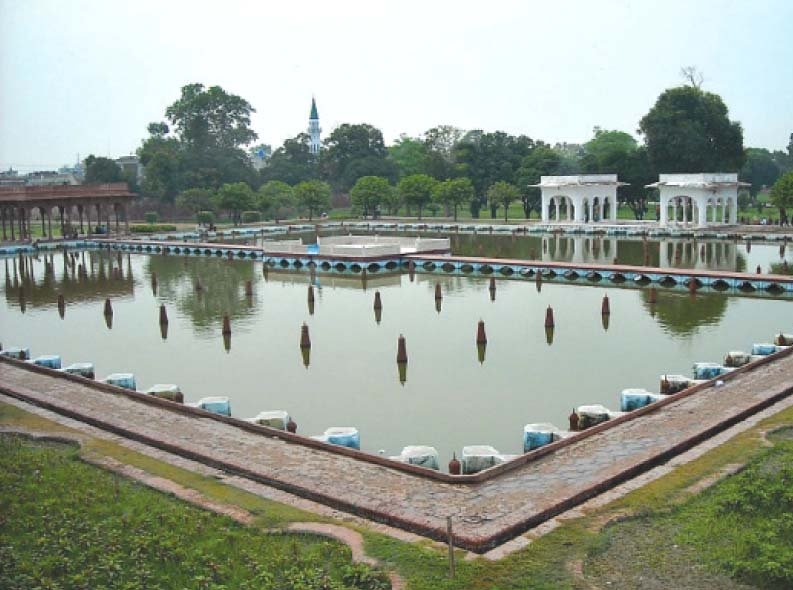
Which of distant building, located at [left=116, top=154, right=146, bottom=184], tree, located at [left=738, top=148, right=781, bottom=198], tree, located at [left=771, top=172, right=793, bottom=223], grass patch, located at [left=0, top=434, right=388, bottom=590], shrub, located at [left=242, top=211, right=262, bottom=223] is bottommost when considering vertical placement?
grass patch, located at [left=0, top=434, right=388, bottom=590]

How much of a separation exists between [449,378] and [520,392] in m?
1.64

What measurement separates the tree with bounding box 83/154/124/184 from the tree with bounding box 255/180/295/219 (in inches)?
588

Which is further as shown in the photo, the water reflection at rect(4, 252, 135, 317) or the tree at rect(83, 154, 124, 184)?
the tree at rect(83, 154, 124, 184)

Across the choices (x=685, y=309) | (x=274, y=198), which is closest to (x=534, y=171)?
(x=274, y=198)

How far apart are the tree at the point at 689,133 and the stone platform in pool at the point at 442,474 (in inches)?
1774

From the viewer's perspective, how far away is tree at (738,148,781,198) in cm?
7831

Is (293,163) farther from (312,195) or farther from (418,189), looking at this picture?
(418,189)

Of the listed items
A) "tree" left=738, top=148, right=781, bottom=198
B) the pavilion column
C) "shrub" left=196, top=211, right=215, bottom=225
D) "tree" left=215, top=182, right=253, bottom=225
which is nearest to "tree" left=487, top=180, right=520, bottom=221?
the pavilion column

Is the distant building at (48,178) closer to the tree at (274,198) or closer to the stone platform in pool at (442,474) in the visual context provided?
the tree at (274,198)

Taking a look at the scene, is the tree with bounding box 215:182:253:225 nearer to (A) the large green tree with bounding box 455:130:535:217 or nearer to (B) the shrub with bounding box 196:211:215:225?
(B) the shrub with bounding box 196:211:215:225

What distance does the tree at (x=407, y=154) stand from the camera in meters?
84.4

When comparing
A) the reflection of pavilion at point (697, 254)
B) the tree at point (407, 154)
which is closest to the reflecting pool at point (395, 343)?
the reflection of pavilion at point (697, 254)

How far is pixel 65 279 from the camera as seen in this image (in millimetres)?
34969

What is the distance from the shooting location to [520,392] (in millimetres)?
15242
